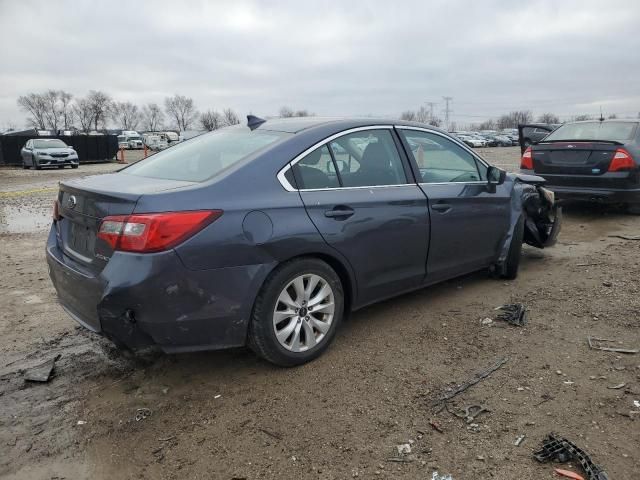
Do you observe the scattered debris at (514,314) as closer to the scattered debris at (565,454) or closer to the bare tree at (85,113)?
the scattered debris at (565,454)

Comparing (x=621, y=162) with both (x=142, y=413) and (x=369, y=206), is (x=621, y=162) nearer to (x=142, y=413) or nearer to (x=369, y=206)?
(x=369, y=206)

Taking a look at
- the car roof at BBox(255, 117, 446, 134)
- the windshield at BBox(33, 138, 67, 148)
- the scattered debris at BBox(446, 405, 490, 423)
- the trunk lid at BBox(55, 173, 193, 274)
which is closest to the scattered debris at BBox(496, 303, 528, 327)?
the scattered debris at BBox(446, 405, 490, 423)

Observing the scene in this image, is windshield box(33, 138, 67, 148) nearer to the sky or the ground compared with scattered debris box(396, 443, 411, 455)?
Result: nearer to the sky

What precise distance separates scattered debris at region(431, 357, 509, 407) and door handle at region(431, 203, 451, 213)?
1226mm

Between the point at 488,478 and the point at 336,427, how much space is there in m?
0.79

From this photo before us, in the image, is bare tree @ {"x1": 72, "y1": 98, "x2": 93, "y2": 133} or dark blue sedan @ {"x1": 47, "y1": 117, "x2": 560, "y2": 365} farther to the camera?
bare tree @ {"x1": 72, "y1": 98, "x2": 93, "y2": 133}

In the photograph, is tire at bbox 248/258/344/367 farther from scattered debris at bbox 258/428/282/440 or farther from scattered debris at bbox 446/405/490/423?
scattered debris at bbox 446/405/490/423

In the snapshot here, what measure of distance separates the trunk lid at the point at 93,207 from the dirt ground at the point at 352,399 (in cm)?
85

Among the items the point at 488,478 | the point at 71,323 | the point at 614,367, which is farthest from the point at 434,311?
the point at 71,323

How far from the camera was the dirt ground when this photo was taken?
2.50 metres

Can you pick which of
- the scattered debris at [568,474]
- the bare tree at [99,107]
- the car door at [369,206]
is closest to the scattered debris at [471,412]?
the scattered debris at [568,474]

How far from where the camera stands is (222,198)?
9.68 feet

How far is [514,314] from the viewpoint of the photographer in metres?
4.15

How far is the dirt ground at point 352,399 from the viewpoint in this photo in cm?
250
